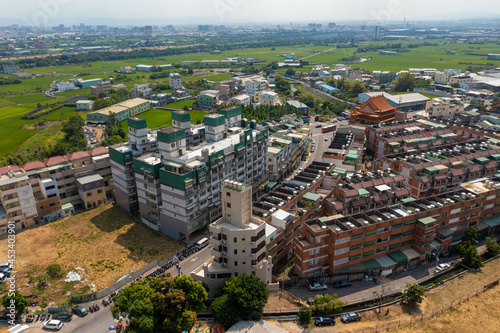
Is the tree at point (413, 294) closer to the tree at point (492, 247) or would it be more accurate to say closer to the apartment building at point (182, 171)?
the tree at point (492, 247)

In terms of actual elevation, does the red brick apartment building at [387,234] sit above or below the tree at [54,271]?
above

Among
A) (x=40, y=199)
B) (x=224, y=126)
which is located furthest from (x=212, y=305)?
(x=40, y=199)

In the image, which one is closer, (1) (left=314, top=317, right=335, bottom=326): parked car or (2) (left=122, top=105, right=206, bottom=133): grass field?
(1) (left=314, top=317, right=335, bottom=326): parked car

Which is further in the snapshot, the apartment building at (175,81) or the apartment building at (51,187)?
the apartment building at (175,81)

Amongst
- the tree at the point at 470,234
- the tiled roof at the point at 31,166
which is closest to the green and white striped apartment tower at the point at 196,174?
the tiled roof at the point at 31,166

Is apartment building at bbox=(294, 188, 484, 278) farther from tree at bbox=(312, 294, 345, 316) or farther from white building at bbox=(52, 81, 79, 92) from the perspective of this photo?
white building at bbox=(52, 81, 79, 92)

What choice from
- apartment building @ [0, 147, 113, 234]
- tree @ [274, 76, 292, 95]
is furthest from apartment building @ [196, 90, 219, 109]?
apartment building @ [0, 147, 113, 234]
